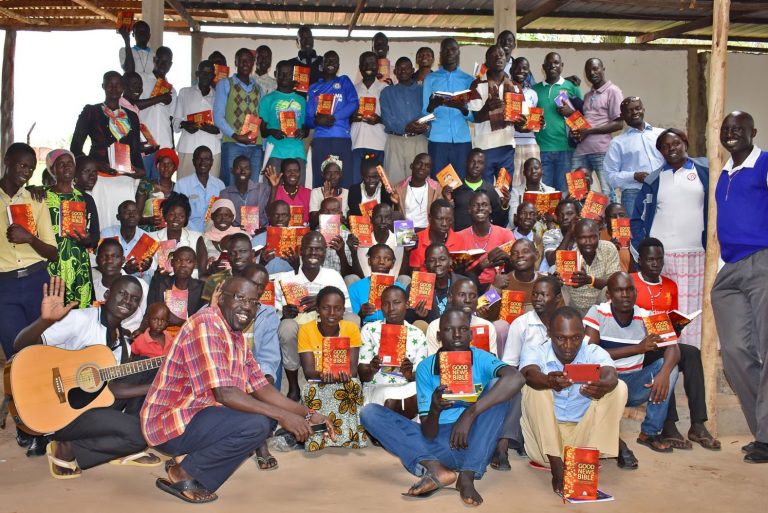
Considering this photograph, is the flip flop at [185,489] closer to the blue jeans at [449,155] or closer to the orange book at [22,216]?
the orange book at [22,216]

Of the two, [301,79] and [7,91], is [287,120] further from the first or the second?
[7,91]

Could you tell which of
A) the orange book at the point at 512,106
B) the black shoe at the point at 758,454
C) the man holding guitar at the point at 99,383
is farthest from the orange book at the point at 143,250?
the black shoe at the point at 758,454

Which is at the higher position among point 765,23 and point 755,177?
point 765,23

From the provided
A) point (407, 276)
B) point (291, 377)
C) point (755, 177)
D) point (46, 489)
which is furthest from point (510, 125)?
point (46, 489)

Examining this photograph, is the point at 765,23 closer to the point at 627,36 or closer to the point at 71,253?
the point at 627,36

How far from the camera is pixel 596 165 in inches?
332

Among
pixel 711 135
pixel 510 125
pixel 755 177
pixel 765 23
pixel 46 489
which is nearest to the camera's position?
pixel 46 489

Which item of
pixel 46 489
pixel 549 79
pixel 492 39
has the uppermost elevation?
pixel 492 39

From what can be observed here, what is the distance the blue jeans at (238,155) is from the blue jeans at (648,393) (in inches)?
179

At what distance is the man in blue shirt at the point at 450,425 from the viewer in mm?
4652

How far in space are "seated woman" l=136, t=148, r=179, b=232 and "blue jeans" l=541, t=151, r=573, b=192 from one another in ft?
12.9

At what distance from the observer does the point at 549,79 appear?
28.7ft

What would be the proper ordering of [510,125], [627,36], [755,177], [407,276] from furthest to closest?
[627,36]
[510,125]
[407,276]
[755,177]

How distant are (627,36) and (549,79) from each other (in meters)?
4.69
